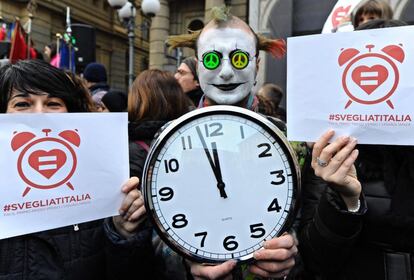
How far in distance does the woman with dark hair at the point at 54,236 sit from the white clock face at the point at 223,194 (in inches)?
6.8

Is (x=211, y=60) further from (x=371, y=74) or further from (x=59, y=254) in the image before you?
(x=59, y=254)

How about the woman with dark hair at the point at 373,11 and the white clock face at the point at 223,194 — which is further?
the woman with dark hair at the point at 373,11

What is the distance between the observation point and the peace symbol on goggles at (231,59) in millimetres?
1370

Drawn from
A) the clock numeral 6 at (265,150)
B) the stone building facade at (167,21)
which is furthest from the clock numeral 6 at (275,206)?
the stone building facade at (167,21)

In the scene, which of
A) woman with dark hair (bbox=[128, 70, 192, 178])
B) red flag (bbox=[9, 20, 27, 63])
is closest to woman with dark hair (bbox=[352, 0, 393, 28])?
woman with dark hair (bbox=[128, 70, 192, 178])

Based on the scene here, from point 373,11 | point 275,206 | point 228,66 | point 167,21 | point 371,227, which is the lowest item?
point 371,227

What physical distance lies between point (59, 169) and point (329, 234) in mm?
857

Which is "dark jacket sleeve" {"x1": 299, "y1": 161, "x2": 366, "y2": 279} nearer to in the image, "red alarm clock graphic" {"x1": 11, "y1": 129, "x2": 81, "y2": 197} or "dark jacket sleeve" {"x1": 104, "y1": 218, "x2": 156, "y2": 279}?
"dark jacket sleeve" {"x1": 104, "y1": 218, "x2": 156, "y2": 279}

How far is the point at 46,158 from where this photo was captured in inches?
46.0

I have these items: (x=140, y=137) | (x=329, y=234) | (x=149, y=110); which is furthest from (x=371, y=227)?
(x=149, y=110)

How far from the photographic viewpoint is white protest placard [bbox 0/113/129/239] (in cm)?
112

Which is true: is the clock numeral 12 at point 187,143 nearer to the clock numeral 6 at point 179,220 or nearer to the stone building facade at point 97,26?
the clock numeral 6 at point 179,220

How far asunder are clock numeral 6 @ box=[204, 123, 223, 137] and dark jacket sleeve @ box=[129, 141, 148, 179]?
2.64 ft

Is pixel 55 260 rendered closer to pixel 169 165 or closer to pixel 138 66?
pixel 169 165
